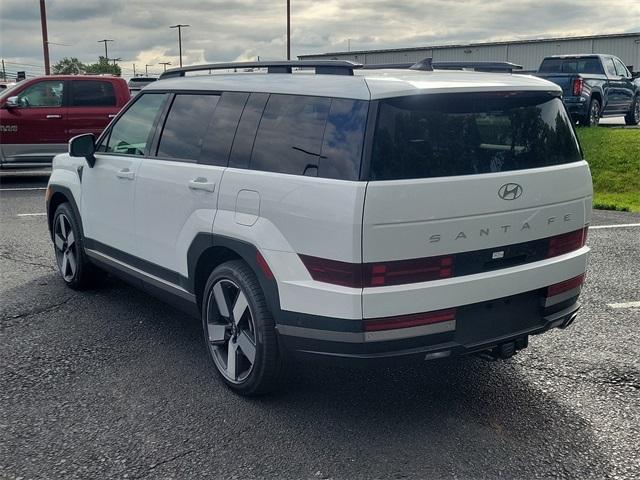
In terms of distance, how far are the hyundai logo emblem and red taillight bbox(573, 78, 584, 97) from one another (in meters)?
13.3

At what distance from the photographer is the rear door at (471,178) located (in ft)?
10.6

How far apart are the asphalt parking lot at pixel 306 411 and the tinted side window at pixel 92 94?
8.96 m

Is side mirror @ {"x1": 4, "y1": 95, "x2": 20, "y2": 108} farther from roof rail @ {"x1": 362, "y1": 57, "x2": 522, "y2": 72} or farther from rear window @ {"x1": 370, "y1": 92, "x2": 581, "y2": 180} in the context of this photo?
rear window @ {"x1": 370, "y1": 92, "x2": 581, "y2": 180}

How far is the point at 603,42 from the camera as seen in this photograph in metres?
45.2

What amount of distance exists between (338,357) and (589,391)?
1615 mm

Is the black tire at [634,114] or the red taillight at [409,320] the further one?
the black tire at [634,114]

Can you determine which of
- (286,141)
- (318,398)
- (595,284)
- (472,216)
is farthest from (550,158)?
(595,284)

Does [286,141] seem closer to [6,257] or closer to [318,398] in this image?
[318,398]

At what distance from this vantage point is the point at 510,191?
3568 mm

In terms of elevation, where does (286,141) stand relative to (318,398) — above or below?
above

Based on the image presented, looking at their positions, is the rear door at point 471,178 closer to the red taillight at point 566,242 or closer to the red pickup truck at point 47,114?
the red taillight at point 566,242

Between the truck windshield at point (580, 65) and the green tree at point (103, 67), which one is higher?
the green tree at point (103, 67)

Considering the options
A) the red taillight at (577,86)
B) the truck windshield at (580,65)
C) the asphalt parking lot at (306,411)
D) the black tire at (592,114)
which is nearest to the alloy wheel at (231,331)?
the asphalt parking lot at (306,411)

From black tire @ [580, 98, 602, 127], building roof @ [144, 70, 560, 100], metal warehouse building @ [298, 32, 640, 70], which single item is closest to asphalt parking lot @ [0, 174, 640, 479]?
building roof @ [144, 70, 560, 100]
